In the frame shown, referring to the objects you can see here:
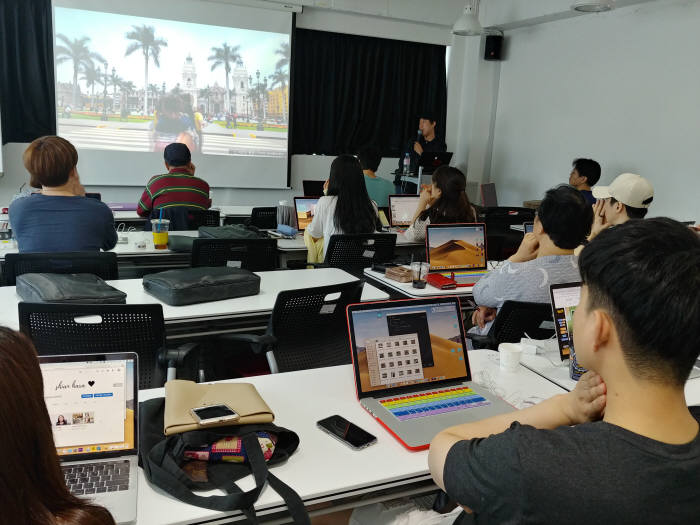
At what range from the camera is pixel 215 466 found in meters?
1.46

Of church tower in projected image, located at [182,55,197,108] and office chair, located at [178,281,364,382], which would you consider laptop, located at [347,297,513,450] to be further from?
church tower in projected image, located at [182,55,197,108]

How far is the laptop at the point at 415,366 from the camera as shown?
1818mm

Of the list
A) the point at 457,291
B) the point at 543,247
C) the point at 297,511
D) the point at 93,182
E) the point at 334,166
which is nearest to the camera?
the point at 297,511

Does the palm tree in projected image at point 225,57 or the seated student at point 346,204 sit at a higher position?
the palm tree in projected image at point 225,57

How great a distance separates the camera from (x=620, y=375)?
108cm

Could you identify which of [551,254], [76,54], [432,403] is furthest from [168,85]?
[432,403]

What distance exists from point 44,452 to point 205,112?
7.24m

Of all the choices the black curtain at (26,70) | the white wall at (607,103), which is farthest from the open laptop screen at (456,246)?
the black curtain at (26,70)

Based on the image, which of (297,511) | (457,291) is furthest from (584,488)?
(457,291)

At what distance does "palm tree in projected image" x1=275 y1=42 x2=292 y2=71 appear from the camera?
7.72 meters

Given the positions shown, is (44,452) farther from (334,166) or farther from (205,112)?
(205,112)

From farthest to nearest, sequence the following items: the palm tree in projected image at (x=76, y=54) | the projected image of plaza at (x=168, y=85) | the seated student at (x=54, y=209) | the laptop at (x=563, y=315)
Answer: the projected image of plaza at (x=168, y=85) → the palm tree in projected image at (x=76, y=54) → the seated student at (x=54, y=209) → the laptop at (x=563, y=315)

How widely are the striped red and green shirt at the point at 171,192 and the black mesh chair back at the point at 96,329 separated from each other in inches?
98.5

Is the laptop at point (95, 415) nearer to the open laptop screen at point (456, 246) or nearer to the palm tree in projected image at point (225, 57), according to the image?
the open laptop screen at point (456, 246)
